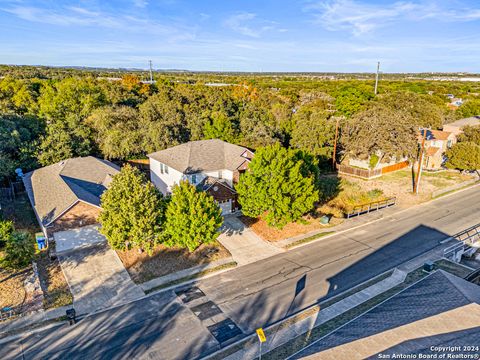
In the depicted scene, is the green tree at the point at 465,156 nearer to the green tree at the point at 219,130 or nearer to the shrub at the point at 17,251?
the green tree at the point at 219,130

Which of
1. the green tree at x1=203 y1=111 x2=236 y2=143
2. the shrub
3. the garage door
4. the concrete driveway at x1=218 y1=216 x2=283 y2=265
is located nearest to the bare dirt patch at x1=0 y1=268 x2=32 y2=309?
the shrub

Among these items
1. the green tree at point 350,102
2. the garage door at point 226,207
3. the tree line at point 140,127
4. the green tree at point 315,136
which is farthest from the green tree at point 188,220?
the green tree at point 350,102

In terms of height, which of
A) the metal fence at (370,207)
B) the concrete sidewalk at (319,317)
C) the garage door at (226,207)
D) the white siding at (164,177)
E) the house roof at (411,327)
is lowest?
the concrete sidewalk at (319,317)

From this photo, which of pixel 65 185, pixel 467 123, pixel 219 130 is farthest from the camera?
pixel 467 123

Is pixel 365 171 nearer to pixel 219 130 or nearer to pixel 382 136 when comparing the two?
pixel 382 136

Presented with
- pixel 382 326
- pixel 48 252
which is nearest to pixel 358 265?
pixel 382 326

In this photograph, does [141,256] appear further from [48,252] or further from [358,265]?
[358,265]

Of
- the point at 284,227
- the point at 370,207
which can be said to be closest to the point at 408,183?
the point at 370,207
